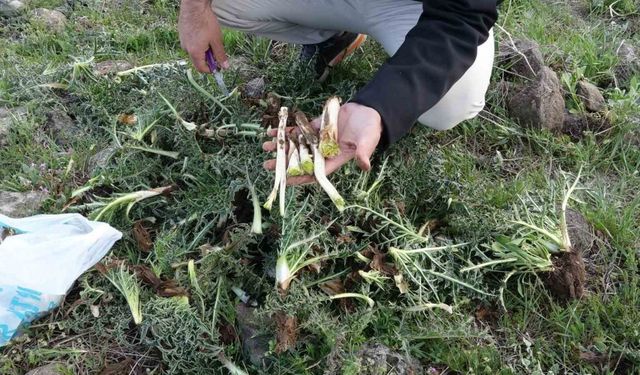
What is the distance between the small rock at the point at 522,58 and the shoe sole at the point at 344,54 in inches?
26.2

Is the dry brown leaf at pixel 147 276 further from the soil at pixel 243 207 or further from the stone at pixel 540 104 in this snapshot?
the stone at pixel 540 104

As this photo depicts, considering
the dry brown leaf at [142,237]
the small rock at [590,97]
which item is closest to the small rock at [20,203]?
the dry brown leaf at [142,237]

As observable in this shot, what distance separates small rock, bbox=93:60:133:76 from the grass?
0.64 ft

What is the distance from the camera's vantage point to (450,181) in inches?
90.1

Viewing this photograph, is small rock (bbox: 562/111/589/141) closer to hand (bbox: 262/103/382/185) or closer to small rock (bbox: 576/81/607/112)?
small rock (bbox: 576/81/607/112)

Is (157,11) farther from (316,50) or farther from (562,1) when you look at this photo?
(562,1)

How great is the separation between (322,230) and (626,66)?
Answer: 6.52ft

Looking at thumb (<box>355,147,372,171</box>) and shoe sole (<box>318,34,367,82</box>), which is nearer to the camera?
thumb (<box>355,147,372,171</box>)

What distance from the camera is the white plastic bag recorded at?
1.97 metres

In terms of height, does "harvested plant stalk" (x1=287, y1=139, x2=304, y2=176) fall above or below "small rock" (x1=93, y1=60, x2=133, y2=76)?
above

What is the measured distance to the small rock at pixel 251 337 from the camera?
192 centimetres

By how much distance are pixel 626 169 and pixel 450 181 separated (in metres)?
0.85

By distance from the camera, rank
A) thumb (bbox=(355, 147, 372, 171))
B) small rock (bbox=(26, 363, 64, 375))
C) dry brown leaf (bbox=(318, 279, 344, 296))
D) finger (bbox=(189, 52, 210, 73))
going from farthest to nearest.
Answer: finger (bbox=(189, 52, 210, 73)) → dry brown leaf (bbox=(318, 279, 344, 296)) → small rock (bbox=(26, 363, 64, 375)) → thumb (bbox=(355, 147, 372, 171))

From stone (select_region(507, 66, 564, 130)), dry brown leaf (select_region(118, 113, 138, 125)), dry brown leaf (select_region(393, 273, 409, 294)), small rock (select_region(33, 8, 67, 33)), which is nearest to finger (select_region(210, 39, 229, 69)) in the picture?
dry brown leaf (select_region(118, 113, 138, 125))
